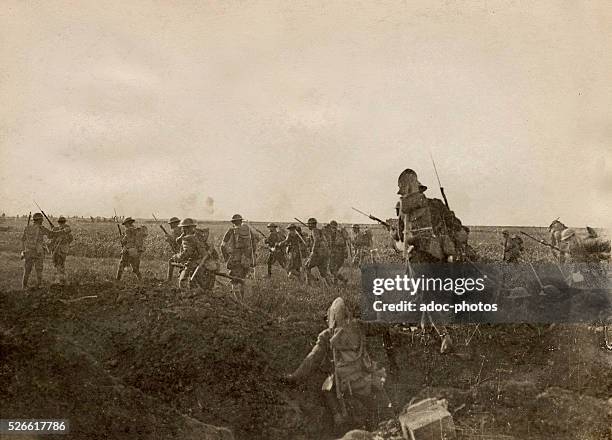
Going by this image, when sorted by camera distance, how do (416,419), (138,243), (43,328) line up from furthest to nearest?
(138,243) < (43,328) < (416,419)

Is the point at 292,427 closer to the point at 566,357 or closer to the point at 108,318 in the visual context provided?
the point at 108,318

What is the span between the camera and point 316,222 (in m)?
11.2

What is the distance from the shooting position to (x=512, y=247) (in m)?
11.1

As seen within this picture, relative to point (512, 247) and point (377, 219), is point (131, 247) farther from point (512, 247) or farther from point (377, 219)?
→ point (512, 247)

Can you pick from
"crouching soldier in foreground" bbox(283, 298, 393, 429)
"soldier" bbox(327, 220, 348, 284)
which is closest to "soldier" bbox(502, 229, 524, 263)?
"soldier" bbox(327, 220, 348, 284)

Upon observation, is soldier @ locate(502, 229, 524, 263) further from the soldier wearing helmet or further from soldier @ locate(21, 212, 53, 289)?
soldier @ locate(21, 212, 53, 289)

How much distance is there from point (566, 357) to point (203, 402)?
235 inches

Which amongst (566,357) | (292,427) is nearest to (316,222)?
(292,427)

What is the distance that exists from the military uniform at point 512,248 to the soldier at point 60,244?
855 centimetres

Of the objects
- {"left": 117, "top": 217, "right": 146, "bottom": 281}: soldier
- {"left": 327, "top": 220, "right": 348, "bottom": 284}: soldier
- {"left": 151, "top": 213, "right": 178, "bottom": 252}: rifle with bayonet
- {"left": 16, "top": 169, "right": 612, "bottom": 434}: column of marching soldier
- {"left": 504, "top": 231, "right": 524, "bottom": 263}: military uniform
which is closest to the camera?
{"left": 16, "top": 169, "right": 612, "bottom": 434}: column of marching soldier

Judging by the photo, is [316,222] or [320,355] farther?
[316,222]

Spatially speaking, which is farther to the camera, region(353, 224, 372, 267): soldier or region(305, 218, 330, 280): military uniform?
region(305, 218, 330, 280): military uniform

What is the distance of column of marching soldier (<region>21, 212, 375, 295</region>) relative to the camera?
1035cm

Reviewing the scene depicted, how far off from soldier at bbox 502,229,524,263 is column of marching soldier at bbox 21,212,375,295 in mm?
2723
